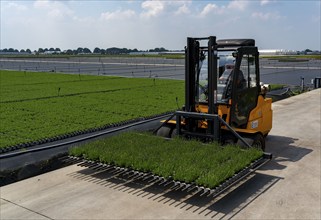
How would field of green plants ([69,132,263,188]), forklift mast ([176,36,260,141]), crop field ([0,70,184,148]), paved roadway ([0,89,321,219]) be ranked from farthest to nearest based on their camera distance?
crop field ([0,70,184,148]) → forklift mast ([176,36,260,141]) → field of green plants ([69,132,263,188]) → paved roadway ([0,89,321,219])

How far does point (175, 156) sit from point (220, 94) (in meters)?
2.02

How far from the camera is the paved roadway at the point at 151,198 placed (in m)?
5.27

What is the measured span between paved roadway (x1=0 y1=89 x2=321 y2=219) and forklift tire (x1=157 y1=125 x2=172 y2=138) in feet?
5.93

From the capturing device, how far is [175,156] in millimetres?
6348

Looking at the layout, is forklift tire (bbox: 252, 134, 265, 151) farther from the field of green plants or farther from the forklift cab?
the field of green plants

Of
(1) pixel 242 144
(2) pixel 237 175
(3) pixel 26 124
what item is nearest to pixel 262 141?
(1) pixel 242 144

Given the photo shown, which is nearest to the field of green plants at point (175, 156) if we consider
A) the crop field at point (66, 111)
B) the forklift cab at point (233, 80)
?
the forklift cab at point (233, 80)

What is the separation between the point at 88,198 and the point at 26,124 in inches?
242

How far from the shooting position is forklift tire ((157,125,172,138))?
8164 millimetres

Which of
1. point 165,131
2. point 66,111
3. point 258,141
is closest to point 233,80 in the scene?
point 258,141

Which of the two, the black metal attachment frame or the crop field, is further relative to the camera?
the crop field

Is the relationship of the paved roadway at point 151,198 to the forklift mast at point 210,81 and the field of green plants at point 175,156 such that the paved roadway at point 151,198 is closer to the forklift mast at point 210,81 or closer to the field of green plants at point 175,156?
the field of green plants at point 175,156

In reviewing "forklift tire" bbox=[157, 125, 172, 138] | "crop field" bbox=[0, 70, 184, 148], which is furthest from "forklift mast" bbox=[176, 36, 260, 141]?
"crop field" bbox=[0, 70, 184, 148]

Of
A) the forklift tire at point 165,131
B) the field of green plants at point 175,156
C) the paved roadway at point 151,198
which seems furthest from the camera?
the forklift tire at point 165,131
